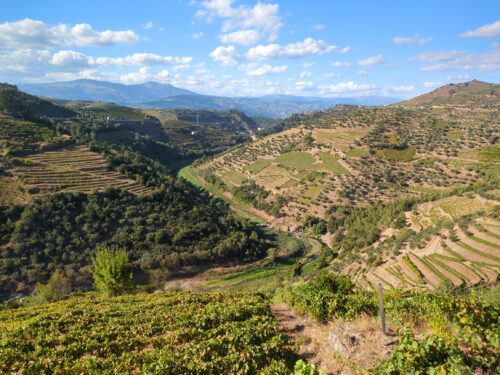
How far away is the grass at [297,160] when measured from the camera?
3541 inches

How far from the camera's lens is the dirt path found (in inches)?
407

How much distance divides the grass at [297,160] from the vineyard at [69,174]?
46285 millimetres

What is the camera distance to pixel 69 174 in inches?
2238

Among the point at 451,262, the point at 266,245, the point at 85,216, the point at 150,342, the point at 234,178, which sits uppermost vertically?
the point at 150,342

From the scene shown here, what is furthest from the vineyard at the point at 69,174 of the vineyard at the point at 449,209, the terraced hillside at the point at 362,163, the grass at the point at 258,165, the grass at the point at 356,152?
the grass at the point at 356,152

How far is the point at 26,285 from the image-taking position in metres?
39.5

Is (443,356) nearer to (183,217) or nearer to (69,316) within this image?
(69,316)

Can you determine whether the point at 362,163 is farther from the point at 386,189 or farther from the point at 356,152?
the point at 386,189

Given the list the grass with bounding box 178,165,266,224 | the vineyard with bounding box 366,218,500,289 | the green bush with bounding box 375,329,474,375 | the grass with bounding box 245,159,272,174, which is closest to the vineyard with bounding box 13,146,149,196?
the grass with bounding box 178,165,266,224

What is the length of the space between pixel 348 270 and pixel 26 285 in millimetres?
41153

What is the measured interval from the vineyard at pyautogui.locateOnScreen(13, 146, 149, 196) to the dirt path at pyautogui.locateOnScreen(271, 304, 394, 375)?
166 feet

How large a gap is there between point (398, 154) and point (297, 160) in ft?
89.6

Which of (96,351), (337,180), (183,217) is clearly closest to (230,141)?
(337,180)

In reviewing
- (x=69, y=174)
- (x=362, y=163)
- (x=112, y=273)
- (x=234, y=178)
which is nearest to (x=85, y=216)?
(x=69, y=174)
